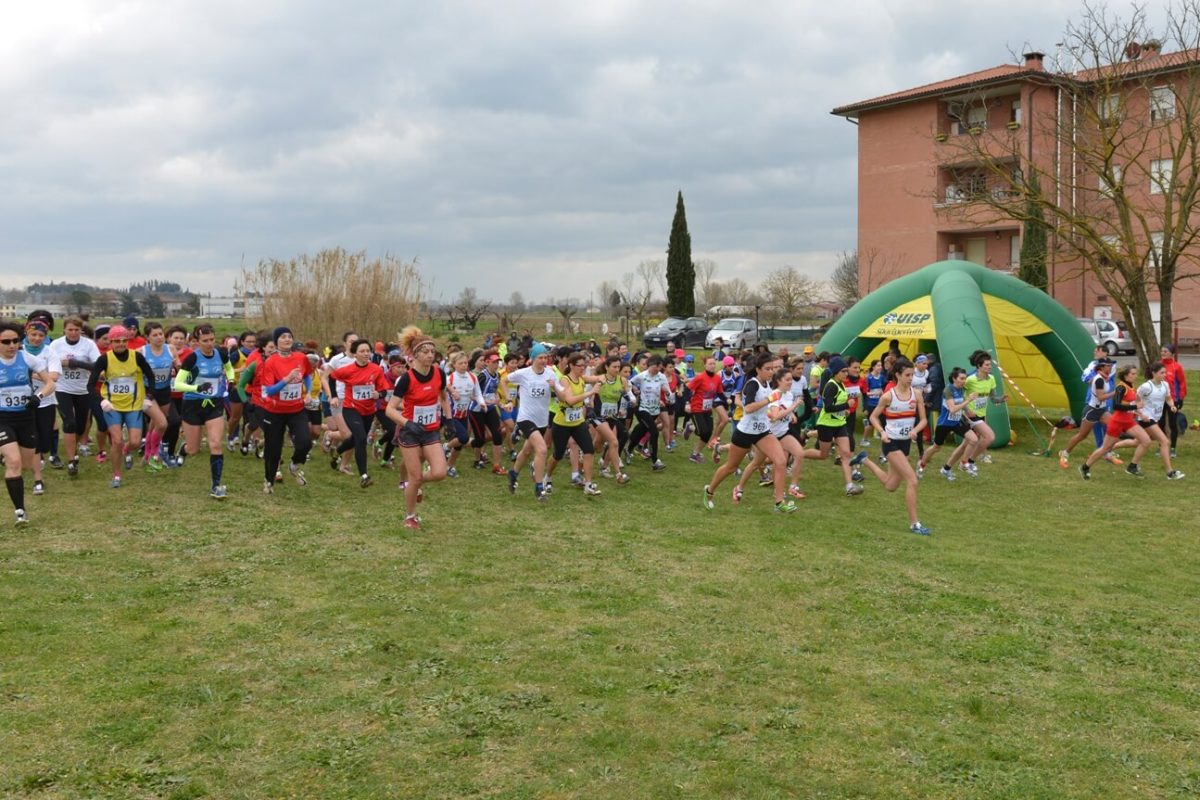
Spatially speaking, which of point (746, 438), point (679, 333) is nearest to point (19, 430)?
point (746, 438)

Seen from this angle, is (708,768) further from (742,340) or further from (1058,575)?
(742,340)

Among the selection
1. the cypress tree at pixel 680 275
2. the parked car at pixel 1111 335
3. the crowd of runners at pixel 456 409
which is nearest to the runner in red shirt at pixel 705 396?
the crowd of runners at pixel 456 409

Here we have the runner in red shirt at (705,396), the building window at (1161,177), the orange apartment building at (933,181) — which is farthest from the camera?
the orange apartment building at (933,181)

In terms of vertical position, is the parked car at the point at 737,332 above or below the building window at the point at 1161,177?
below

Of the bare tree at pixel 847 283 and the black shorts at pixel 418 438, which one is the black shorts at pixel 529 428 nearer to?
the black shorts at pixel 418 438

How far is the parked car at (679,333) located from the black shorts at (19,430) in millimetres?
32078

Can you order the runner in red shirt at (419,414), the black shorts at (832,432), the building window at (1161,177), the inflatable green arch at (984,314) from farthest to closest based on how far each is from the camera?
1. the building window at (1161,177)
2. the inflatable green arch at (984,314)
3. the black shorts at (832,432)
4. the runner in red shirt at (419,414)

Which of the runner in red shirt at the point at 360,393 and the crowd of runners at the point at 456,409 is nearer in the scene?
the crowd of runners at the point at 456,409

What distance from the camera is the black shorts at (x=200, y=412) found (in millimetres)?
10516

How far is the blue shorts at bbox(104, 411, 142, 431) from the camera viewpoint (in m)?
10.5

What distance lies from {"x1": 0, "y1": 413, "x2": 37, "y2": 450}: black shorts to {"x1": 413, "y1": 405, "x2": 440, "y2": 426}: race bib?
3.46 metres

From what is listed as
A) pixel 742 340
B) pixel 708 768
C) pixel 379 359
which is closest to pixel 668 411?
pixel 379 359

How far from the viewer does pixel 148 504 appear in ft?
31.9

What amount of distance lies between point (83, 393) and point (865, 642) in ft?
30.6
